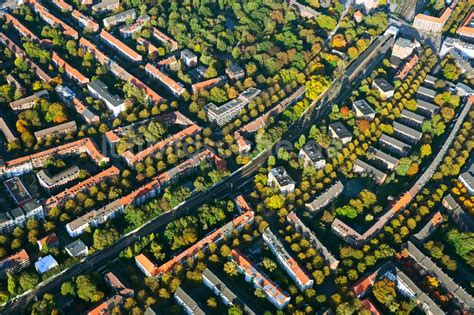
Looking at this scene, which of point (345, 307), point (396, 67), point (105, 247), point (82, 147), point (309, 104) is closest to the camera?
point (345, 307)

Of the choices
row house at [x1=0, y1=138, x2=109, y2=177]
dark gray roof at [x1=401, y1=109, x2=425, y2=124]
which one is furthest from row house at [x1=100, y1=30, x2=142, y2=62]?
dark gray roof at [x1=401, y1=109, x2=425, y2=124]

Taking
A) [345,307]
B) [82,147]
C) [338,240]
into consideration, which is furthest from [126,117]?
[345,307]

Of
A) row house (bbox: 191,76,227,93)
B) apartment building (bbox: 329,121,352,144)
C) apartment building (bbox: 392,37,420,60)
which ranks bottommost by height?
row house (bbox: 191,76,227,93)

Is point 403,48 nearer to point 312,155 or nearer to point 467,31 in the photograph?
point 467,31

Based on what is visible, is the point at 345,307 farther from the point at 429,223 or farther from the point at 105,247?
the point at 105,247

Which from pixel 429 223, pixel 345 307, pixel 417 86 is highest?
pixel 417 86

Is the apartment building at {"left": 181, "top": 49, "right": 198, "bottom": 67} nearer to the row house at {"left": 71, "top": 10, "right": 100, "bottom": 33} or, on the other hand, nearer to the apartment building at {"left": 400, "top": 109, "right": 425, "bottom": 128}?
the row house at {"left": 71, "top": 10, "right": 100, "bottom": 33}

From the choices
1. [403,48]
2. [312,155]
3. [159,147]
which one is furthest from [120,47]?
[403,48]
